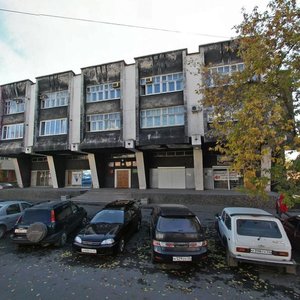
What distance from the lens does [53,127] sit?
22438mm

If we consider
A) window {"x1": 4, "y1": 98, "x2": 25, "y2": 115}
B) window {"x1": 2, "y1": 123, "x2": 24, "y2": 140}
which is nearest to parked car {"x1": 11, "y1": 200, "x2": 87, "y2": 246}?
window {"x1": 2, "y1": 123, "x2": 24, "y2": 140}

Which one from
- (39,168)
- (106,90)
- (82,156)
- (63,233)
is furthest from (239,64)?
(39,168)

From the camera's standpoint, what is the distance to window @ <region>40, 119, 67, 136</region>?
72.2ft

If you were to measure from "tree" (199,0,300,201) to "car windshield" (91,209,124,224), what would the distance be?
4630 mm

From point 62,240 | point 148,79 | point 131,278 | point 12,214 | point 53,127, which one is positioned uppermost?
point 148,79

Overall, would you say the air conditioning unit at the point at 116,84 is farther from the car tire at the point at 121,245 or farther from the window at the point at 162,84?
the car tire at the point at 121,245

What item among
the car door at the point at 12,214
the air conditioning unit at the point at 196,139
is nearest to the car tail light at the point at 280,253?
the car door at the point at 12,214

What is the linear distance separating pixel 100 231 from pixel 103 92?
53.5 ft

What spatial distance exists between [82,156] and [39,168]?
6477mm

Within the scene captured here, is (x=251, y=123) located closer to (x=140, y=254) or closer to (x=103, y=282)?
(x=140, y=254)

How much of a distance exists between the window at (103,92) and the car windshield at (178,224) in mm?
15894

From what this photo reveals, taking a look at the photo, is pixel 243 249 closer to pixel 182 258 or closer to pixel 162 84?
pixel 182 258

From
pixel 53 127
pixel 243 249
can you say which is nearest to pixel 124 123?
pixel 53 127

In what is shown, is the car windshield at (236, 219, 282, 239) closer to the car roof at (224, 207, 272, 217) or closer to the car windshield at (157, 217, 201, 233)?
the car roof at (224, 207, 272, 217)
